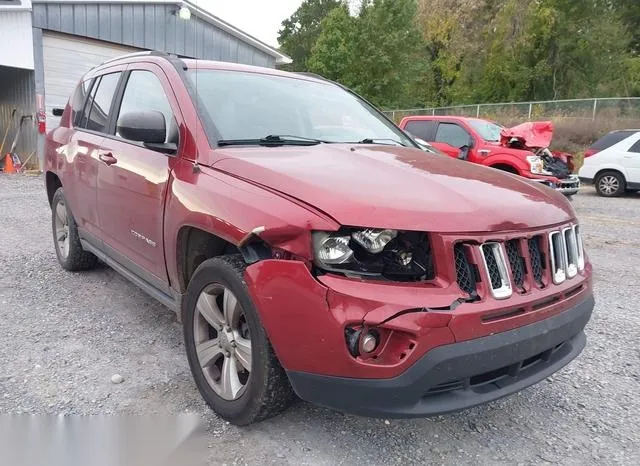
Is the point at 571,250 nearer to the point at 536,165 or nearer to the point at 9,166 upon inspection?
the point at 536,165

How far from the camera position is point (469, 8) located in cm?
3114

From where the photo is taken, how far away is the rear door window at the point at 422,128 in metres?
11.2

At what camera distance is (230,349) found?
252 centimetres

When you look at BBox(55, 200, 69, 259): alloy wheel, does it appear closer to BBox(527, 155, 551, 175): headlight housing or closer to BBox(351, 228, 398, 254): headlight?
BBox(351, 228, 398, 254): headlight

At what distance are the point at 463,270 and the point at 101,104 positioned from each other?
3357 millimetres

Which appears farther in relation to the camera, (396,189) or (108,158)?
(108,158)

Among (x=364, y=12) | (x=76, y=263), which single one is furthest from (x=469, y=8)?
(x=76, y=263)

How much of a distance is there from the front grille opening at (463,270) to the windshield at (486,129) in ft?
30.1

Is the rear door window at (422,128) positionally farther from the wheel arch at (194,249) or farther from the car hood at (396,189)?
the wheel arch at (194,249)

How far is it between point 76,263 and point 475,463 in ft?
12.9

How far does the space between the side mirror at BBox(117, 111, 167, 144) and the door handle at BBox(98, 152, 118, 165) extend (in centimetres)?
66

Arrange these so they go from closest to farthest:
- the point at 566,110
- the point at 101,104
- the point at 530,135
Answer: the point at 101,104, the point at 530,135, the point at 566,110

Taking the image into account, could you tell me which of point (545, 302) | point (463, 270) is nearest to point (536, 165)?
point (545, 302)

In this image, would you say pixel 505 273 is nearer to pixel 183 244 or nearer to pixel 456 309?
pixel 456 309
